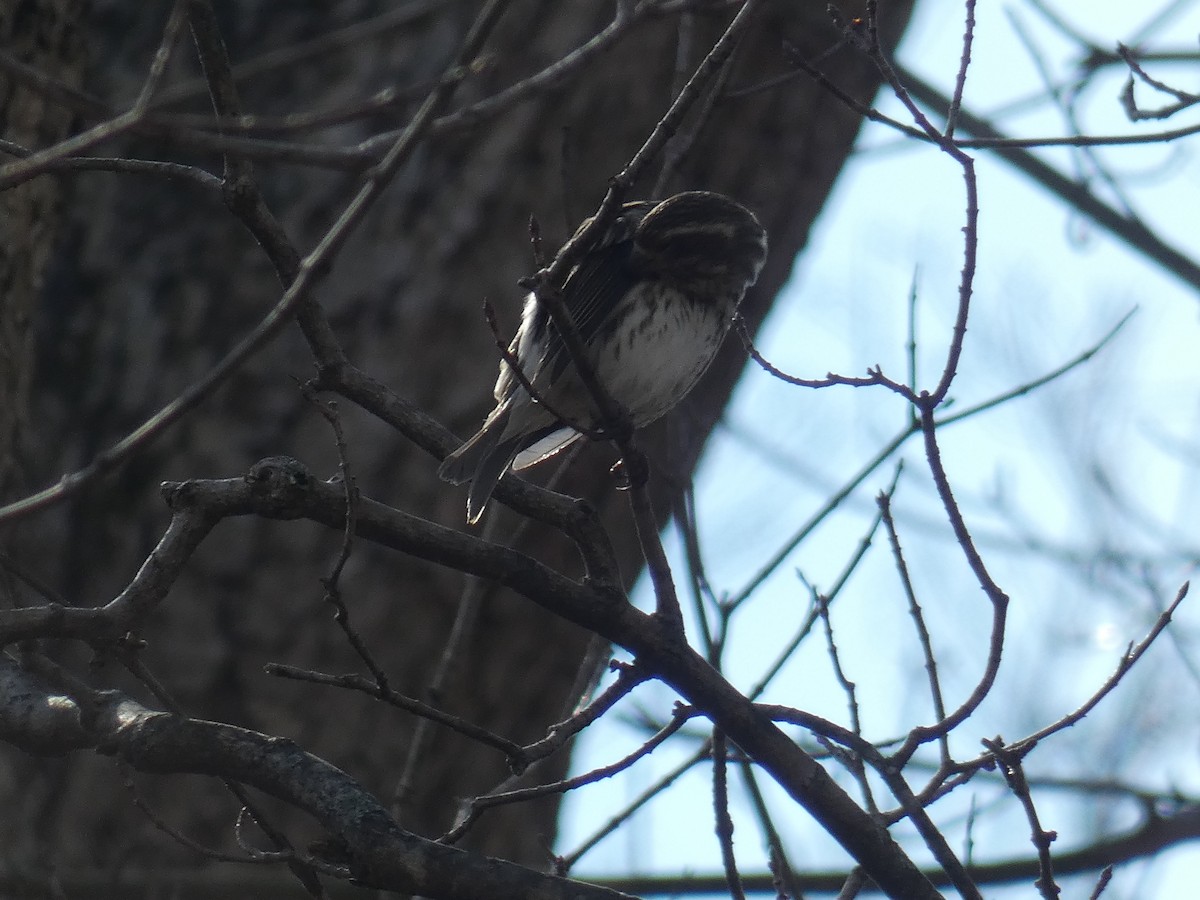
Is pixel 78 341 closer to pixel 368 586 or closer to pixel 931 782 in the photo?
pixel 368 586

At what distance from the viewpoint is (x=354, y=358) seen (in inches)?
215

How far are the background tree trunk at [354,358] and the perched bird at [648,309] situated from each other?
1178 millimetres

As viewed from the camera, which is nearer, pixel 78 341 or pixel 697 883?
pixel 697 883

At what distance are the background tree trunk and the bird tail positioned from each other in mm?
1668

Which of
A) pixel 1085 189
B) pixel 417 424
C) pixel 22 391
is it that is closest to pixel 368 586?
pixel 22 391

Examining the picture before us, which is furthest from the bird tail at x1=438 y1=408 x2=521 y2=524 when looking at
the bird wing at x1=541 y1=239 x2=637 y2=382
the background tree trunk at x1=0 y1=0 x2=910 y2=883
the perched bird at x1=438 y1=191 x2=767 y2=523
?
the background tree trunk at x1=0 y1=0 x2=910 y2=883

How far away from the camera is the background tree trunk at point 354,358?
5.33 m

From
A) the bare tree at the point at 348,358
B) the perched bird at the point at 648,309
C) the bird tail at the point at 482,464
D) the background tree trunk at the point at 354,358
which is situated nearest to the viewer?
the bird tail at the point at 482,464

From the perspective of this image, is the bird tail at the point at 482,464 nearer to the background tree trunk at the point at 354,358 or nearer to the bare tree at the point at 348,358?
the bare tree at the point at 348,358

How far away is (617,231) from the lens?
13.7 ft

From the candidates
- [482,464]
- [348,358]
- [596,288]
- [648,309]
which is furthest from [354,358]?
[482,464]

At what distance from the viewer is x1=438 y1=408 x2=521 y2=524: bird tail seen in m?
3.54

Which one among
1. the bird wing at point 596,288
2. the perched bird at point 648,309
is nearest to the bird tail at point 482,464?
the perched bird at point 648,309

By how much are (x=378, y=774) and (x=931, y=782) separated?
2.92 meters
